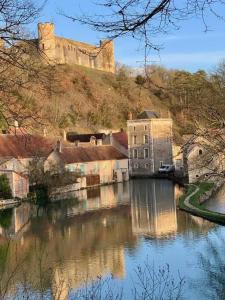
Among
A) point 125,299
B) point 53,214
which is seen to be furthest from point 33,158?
point 125,299

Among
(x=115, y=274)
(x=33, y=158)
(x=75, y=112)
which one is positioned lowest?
(x=115, y=274)

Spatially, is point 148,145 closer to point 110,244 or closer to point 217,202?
point 217,202

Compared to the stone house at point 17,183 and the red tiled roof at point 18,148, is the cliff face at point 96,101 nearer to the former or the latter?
the red tiled roof at point 18,148

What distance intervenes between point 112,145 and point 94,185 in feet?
25.1

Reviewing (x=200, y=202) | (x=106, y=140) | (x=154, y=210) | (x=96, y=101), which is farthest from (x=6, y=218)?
(x=96, y=101)

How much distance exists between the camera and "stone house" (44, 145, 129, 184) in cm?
3331

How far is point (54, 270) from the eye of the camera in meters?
13.4

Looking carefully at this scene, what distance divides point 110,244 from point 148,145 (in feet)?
88.5

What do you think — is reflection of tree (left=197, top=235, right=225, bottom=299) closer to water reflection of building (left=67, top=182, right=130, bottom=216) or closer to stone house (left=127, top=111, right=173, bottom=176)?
water reflection of building (left=67, top=182, right=130, bottom=216)

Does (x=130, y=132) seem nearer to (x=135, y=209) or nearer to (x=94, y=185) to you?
(x=94, y=185)

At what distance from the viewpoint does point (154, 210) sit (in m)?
23.2

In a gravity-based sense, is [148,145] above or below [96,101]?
below

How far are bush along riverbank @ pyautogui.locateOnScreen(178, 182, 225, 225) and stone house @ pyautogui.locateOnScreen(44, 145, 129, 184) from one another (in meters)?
7.78

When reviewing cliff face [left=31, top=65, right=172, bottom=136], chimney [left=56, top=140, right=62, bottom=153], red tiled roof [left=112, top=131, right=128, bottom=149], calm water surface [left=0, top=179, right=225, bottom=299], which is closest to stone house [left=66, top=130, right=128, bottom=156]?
red tiled roof [left=112, top=131, right=128, bottom=149]
